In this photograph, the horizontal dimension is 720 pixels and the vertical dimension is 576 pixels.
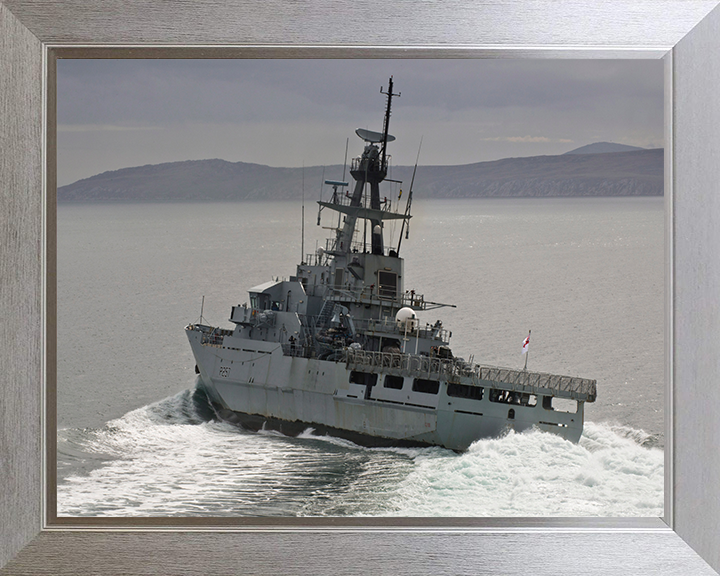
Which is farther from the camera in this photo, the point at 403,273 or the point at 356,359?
the point at 356,359

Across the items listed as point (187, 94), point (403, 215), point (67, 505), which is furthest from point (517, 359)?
point (67, 505)

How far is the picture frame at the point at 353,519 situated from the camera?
3879 mm

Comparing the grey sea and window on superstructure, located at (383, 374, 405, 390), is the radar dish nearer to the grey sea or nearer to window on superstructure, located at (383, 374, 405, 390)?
the grey sea

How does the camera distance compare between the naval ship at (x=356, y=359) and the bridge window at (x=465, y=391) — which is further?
the bridge window at (x=465, y=391)

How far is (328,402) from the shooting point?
984cm

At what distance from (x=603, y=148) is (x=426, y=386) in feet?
16.2

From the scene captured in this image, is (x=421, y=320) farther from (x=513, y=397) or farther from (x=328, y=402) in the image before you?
(x=328, y=402)

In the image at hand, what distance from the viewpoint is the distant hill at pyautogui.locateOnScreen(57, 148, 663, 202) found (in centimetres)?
514

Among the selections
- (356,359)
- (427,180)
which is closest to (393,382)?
(356,359)

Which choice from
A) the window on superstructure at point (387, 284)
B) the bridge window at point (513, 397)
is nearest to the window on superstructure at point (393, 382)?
the window on superstructure at point (387, 284)

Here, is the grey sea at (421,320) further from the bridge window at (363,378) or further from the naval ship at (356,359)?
the bridge window at (363,378)

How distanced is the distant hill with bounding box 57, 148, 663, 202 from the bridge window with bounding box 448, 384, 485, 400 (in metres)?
2.72

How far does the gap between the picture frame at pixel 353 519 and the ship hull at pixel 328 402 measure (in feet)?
13.3

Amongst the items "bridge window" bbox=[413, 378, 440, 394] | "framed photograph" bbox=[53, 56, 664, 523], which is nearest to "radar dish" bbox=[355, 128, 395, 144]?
"framed photograph" bbox=[53, 56, 664, 523]
